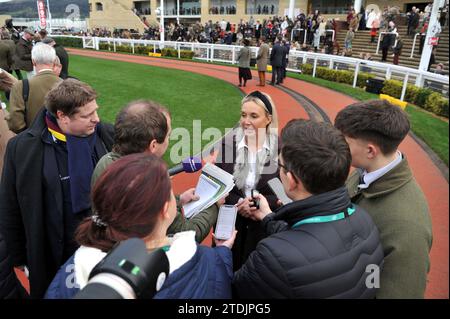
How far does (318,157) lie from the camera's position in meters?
1.50

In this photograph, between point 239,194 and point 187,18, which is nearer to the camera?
point 239,194

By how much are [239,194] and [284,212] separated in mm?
1342

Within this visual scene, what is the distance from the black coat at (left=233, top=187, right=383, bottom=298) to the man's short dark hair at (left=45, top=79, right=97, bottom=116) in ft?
5.59

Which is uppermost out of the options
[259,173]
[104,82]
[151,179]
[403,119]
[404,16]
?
[404,16]

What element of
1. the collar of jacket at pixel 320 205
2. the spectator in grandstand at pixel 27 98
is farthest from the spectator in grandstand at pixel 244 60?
the collar of jacket at pixel 320 205

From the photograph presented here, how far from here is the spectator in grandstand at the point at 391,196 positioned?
1546 mm

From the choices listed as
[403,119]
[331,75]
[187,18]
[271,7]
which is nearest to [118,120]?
[403,119]

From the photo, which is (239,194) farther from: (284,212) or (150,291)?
(150,291)

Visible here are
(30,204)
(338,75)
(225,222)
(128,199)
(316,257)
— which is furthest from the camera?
(338,75)

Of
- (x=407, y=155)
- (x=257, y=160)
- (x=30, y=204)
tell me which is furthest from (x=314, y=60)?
(x=30, y=204)

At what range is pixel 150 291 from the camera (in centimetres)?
90

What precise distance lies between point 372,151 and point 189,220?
1188 mm

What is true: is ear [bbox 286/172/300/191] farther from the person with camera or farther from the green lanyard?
the person with camera

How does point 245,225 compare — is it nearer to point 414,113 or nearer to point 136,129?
point 136,129
